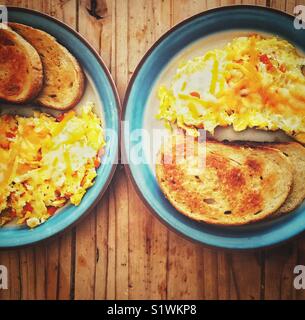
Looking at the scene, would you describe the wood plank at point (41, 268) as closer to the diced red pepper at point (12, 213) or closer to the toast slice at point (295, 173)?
the diced red pepper at point (12, 213)

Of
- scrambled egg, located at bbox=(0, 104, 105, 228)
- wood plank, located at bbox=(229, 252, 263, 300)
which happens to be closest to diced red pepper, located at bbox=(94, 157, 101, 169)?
scrambled egg, located at bbox=(0, 104, 105, 228)

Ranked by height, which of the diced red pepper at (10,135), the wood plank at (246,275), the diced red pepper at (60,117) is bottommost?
the wood plank at (246,275)

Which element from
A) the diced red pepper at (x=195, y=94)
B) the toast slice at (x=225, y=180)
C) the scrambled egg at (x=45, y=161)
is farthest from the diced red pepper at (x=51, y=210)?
the diced red pepper at (x=195, y=94)

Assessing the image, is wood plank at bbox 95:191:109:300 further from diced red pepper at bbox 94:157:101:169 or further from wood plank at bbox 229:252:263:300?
wood plank at bbox 229:252:263:300

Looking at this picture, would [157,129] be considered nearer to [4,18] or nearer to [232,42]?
[232,42]
